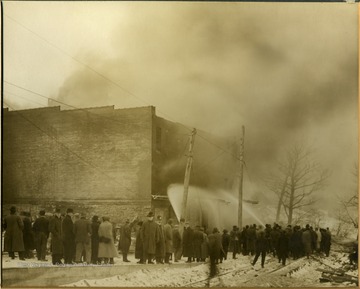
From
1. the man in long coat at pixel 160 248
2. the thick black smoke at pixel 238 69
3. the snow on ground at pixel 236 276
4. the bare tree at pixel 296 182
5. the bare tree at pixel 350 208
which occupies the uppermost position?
the thick black smoke at pixel 238 69

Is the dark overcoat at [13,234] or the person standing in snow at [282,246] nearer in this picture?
the dark overcoat at [13,234]

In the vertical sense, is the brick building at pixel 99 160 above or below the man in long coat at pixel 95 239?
above

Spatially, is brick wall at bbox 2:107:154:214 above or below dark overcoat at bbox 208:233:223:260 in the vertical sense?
above

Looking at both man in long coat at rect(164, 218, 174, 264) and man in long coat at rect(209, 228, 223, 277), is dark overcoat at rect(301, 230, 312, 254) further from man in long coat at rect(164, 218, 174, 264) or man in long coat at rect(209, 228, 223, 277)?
man in long coat at rect(164, 218, 174, 264)

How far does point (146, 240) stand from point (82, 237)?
689 mm

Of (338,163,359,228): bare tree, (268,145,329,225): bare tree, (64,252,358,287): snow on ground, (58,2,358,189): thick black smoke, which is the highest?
(58,2,358,189): thick black smoke

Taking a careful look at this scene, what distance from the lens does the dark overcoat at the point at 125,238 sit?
643cm

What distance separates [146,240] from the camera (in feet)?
21.2

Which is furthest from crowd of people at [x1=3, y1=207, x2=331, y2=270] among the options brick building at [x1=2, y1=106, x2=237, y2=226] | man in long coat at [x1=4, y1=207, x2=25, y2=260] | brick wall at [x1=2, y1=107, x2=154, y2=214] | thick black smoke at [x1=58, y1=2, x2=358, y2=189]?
thick black smoke at [x1=58, y1=2, x2=358, y2=189]

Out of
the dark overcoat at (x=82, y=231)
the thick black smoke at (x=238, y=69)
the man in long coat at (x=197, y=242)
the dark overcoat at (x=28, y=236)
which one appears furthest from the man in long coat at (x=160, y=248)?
the dark overcoat at (x=28, y=236)

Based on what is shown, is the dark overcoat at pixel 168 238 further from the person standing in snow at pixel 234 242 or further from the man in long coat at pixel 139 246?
the person standing in snow at pixel 234 242

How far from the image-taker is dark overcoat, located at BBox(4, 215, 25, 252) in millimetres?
6398

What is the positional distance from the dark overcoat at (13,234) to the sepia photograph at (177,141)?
14 millimetres

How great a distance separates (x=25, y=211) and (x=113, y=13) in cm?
233
